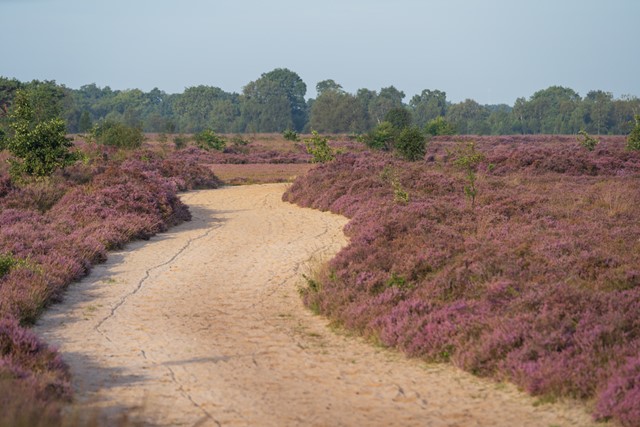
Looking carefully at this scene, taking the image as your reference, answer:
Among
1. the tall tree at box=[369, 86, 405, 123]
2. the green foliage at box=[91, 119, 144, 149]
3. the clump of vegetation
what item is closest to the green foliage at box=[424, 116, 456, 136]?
the green foliage at box=[91, 119, 144, 149]

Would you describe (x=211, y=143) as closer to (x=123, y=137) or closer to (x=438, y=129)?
(x=123, y=137)

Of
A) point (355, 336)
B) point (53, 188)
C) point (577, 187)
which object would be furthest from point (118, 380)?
point (577, 187)

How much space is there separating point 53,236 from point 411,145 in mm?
23520

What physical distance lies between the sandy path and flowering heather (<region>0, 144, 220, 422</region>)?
1.37 feet

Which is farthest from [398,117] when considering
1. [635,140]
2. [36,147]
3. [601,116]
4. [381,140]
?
[601,116]

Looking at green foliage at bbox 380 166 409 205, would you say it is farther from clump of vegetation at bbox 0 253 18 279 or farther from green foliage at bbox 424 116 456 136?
green foliage at bbox 424 116 456 136

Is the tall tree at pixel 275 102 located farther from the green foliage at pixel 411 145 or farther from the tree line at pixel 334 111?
the green foliage at pixel 411 145

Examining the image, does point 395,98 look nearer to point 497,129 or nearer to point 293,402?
point 497,129

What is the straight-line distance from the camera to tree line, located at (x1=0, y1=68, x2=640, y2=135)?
397ft

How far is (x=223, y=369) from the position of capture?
9492mm

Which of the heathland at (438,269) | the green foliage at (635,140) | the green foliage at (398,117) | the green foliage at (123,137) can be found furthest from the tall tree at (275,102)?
the heathland at (438,269)

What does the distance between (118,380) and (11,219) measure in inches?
457

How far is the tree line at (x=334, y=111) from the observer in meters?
121

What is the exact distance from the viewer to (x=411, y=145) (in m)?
37.5
